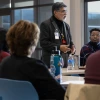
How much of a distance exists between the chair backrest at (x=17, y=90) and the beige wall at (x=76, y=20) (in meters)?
4.35

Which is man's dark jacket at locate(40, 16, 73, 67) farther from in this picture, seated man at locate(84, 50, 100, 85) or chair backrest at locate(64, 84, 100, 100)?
chair backrest at locate(64, 84, 100, 100)

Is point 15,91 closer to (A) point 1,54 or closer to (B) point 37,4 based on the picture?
(A) point 1,54

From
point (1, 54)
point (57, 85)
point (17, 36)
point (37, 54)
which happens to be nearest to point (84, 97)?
point (57, 85)

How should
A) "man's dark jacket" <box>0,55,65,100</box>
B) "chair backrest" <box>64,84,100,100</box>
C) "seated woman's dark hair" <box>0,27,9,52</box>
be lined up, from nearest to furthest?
"chair backrest" <box>64,84,100,100</box> → "man's dark jacket" <box>0,55,65,100</box> → "seated woman's dark hair" <box>0,27,9,52</box>

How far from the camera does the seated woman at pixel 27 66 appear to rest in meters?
1.90

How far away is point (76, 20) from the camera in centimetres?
609

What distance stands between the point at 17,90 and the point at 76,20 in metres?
4.50

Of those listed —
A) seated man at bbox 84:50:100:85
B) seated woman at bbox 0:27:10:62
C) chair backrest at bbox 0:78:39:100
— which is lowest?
chair backrest at bbox 0:78:39:100

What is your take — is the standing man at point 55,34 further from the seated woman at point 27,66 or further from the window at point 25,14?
the window at point 25,14

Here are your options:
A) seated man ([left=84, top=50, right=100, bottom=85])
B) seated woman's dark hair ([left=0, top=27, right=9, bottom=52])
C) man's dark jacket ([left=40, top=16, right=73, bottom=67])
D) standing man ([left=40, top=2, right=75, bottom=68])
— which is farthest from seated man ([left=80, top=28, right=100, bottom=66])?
seated man ([left=84, top=50, right=100, bottom=85])

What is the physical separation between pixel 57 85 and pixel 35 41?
1.26 ft

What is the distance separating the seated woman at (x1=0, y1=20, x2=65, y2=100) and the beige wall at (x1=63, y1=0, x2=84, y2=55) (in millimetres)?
4077

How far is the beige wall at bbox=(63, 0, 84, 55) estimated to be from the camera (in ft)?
20.0

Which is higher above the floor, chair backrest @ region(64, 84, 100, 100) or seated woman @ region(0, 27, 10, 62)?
seated woman @ region(0, 27, 10, 62)
